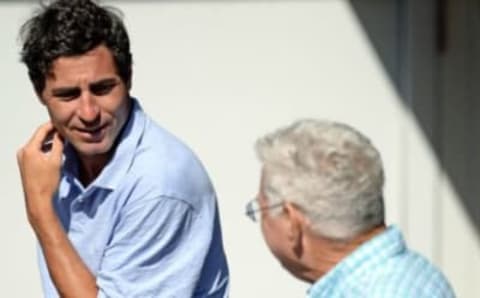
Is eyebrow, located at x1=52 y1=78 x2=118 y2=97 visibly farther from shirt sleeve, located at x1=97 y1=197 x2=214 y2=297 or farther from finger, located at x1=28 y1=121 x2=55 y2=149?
shirt sleeve, located at x1=97 y1=197 x2=214 y2=297

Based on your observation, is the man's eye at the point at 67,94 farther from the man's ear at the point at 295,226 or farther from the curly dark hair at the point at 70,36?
the man's ear at the point at 295,226

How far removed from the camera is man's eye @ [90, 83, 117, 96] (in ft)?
11.6

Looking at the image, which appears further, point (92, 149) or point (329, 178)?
point (92, 149)

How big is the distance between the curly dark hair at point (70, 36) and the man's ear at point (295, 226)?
780 millimetres

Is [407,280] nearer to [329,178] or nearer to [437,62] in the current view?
[329,178]

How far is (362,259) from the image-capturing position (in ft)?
9.70

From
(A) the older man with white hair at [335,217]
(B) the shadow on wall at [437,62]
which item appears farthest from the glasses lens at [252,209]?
(B) the shadow on wall at [437,62]

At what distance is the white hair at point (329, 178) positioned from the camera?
2922mm

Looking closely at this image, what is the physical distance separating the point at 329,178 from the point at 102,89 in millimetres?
834

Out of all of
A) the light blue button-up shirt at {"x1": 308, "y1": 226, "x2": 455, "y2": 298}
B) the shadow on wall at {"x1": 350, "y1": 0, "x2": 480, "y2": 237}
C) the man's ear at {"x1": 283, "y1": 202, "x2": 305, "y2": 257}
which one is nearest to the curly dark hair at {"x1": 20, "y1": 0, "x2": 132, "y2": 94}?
the man's ear at {"x1": 283, "y1": 202, "x2": 305, "y2": 257}

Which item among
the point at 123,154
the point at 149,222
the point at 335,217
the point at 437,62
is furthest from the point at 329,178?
the point at 437,62

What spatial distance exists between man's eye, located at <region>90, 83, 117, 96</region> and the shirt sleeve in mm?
290

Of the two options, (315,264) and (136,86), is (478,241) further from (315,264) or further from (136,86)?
(315,264)

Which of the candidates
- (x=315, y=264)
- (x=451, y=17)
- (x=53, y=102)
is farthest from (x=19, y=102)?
(x=315, y=264)
